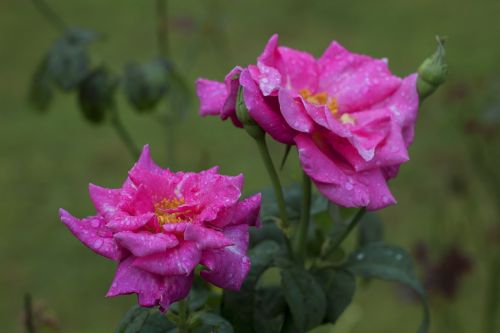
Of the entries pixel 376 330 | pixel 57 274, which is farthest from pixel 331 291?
pixel 57 274

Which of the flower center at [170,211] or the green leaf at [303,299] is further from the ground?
the flower center at [170,211]

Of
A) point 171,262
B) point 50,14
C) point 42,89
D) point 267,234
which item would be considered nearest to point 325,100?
point 267,234

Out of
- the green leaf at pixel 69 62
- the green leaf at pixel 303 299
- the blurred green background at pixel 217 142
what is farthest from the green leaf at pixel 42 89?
the green leaf at pixel 303 299

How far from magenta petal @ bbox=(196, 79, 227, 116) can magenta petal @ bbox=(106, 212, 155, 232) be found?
14cm

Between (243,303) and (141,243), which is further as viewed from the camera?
(243,303)

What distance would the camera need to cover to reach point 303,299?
590 millimetres

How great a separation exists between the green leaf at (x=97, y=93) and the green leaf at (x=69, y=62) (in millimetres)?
14

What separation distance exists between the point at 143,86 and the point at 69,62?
11 centimetres

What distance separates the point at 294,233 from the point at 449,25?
1.89 m

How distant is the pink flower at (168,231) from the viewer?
469 millimetres

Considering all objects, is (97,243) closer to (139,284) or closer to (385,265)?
(139,284)

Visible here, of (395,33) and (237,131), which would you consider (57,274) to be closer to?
(237,131)

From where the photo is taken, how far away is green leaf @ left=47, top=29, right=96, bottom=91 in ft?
3.53

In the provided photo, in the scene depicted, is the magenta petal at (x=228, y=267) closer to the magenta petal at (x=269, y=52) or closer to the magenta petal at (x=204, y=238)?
the magenta petal at (x=204, y=238)
